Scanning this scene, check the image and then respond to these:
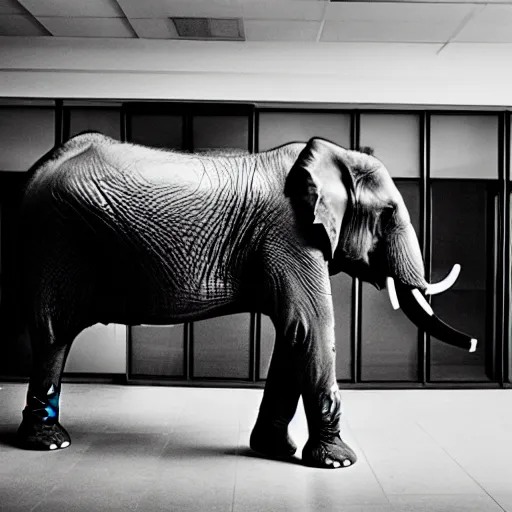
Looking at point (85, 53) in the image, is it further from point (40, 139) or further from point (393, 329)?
point (393, 329)

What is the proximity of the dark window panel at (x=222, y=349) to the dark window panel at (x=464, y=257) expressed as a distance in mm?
1948

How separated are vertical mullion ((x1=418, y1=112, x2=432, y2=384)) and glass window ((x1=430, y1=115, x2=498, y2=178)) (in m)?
0.08

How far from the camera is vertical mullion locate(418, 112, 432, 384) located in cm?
838

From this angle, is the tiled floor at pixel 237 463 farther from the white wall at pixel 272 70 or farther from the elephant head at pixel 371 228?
the white wall at pixel 272 70

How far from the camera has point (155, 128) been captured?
8.41 meters

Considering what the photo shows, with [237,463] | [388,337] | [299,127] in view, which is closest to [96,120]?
[299,127]

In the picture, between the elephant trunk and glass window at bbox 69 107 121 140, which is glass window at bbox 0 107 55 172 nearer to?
glass window at bbox 69 107 121 140

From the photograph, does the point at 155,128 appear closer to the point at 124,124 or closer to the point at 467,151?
the point at 124,124

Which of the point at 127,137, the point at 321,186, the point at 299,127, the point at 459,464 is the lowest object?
the point at 459,464

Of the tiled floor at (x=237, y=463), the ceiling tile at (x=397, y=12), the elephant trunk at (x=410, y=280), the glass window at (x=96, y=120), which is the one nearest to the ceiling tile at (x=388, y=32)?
the ceiling tile at (x=397, y=12)

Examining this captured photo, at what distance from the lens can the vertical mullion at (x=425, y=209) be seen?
8.38m

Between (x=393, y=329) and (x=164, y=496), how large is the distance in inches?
182

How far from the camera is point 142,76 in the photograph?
827cm

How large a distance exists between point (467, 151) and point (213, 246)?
14.0 ft
